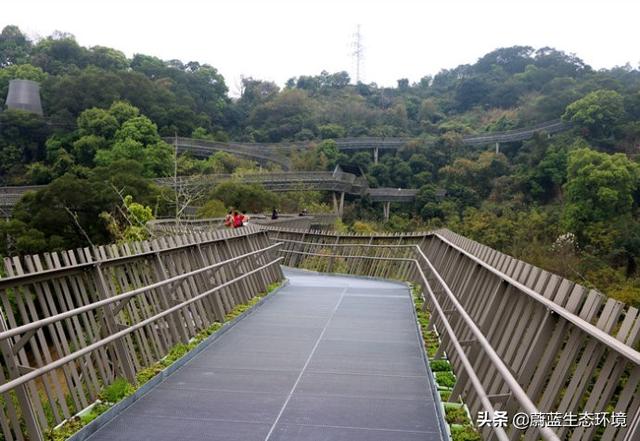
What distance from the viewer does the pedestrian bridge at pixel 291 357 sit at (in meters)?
3.62

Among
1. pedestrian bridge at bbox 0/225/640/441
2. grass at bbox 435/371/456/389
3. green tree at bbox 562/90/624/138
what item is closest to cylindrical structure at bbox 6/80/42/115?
green tree at bbox 562/90/624/138

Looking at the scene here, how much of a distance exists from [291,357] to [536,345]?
149 inches

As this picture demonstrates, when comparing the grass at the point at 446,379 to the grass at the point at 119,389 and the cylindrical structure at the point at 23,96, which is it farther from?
the cylindrical structure at the point at 23,96

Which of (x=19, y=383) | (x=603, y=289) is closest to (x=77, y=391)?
(x=19, y=383)

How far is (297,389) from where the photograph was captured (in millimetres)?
6137

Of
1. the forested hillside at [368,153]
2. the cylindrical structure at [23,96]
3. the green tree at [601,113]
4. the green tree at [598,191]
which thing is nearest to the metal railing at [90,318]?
the forested hillside at [368,153]

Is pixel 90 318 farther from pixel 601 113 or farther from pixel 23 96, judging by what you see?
pixel 23 96

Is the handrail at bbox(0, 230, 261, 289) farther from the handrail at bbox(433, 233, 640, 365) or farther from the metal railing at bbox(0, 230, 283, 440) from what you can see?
the handrail at bbox(433, 233, 640, 365)

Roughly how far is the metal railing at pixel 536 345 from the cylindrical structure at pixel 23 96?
7448 centimetres

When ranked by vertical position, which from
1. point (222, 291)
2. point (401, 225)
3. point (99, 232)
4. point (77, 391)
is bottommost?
point (401, 225)

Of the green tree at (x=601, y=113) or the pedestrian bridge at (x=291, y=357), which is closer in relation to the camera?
the pedestrian bridge at (x=291, y=357)

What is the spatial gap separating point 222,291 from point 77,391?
495cm

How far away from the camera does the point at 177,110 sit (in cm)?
7275

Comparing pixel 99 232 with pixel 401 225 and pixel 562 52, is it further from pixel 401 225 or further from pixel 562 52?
pixel 562 52
